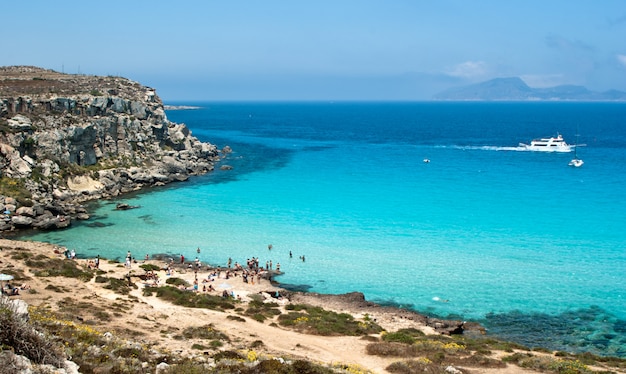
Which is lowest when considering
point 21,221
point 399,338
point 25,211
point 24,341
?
point 399,338

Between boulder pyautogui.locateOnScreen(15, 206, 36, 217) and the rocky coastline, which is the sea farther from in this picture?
boulder pyautogui.locateOnScreen(15, 206, 36, 217)

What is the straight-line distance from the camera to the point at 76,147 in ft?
213

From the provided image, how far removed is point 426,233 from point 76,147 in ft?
145

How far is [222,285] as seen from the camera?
3659 cm

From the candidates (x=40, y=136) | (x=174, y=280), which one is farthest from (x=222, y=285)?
(x=40, y=136)

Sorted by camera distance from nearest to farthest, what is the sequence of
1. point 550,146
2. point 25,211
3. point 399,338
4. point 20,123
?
point 399,338, point 25,211, point 20,123, point 550,146

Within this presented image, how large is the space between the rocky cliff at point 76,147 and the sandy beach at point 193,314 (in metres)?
16.3

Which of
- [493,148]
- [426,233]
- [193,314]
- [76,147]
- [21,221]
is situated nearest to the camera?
[193,314]

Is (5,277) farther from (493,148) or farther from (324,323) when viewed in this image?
(493,148)

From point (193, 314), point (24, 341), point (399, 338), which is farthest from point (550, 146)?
point (24, 341)

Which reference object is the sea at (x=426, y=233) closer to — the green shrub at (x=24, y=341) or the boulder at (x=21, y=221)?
the boulder at (x=21, y=221)

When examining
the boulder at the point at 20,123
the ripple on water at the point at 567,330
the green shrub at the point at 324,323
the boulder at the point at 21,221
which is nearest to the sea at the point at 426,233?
the ripple on water at the point at 567,330

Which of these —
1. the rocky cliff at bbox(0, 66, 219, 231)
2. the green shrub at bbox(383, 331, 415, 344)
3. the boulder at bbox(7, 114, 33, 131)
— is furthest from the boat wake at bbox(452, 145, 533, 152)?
the green shrub at bbox(383, 331, 415, 344)

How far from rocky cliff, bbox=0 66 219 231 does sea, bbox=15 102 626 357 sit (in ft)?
10.5
